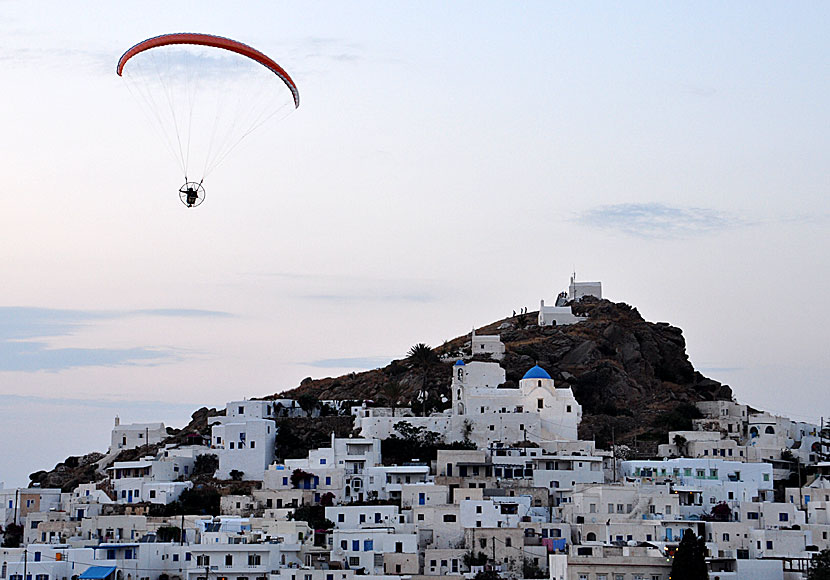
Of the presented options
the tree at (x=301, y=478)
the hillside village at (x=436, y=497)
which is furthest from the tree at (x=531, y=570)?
the tree at (x=301, y=478)

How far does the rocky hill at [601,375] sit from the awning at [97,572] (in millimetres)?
24203

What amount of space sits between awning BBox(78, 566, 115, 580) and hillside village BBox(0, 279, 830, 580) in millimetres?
129

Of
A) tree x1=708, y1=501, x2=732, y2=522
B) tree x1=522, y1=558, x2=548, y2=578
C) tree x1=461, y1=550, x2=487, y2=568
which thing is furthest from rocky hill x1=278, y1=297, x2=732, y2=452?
tree x1=461, y1=550, x2=487, y2=568

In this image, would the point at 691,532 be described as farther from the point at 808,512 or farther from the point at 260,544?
the point at 260,544

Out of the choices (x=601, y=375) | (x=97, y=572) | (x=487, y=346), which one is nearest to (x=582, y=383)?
(x=601, y=375)

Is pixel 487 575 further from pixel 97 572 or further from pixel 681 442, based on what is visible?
pixel 681 442

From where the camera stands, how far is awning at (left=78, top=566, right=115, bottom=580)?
154 feet

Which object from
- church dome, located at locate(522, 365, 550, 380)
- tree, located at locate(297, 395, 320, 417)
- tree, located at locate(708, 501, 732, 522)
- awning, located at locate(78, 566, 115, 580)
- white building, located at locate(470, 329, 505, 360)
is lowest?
awning, located at locate(78, 566, 115, 580)

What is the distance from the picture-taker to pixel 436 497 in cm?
5538

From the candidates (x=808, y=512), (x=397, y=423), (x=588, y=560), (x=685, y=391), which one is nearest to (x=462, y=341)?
(x=685, y=391)

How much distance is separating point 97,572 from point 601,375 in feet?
117

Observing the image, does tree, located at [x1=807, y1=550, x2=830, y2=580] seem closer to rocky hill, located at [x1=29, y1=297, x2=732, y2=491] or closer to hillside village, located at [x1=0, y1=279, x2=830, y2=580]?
hillside village, located at [x1=0, y1=279, x2=830, y2=580]

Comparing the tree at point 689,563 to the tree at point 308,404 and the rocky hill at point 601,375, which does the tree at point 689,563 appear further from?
the tree at point 308,404

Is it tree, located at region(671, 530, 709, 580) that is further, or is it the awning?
the awning
